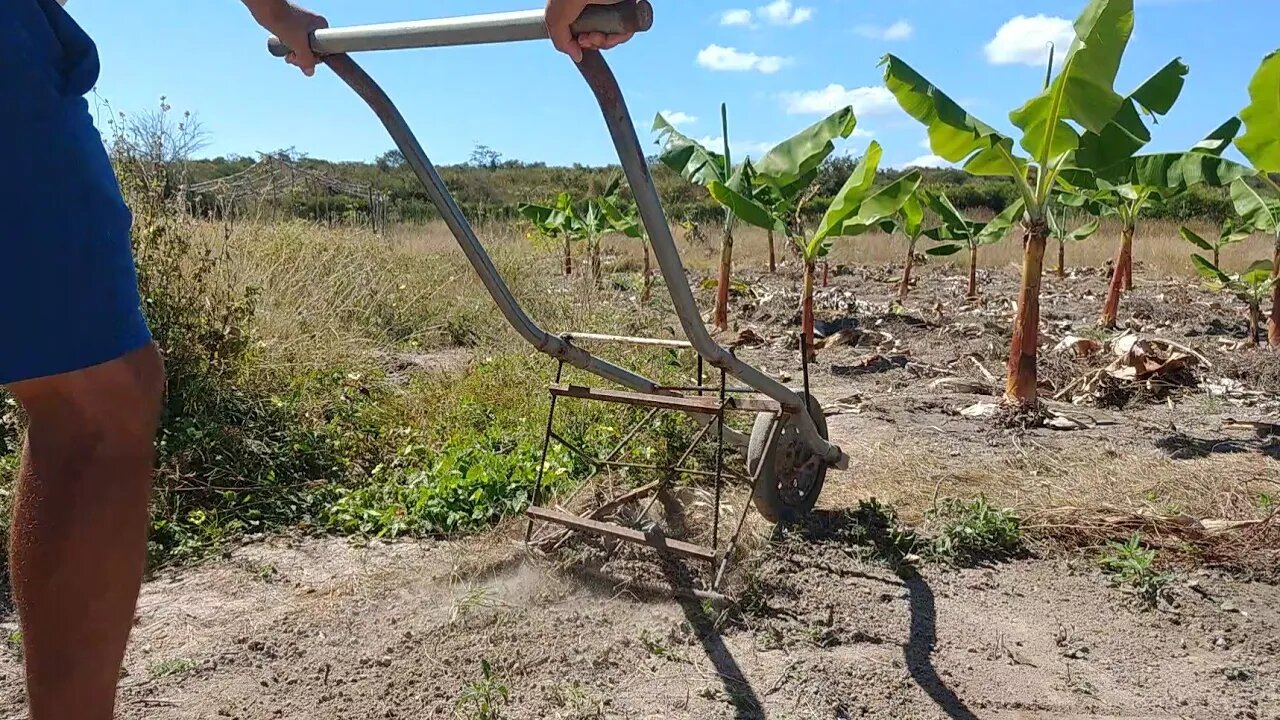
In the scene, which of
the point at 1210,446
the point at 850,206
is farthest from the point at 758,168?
the point at 1210,446

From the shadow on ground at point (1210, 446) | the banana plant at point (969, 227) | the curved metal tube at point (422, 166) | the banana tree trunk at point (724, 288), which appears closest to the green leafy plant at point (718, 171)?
the banana tree trunk at point (724, 288)

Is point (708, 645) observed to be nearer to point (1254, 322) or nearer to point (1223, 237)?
point (1254, 322)

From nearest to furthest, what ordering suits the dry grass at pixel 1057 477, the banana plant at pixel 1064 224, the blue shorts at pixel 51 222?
the blue shorts at pixel 51 222
the dry grass at pixel 1057 477
the banana plant at pixel 1064 224

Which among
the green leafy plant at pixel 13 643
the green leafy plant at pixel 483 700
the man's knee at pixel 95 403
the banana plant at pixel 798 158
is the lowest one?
the green leafy plant at pixel 13 643

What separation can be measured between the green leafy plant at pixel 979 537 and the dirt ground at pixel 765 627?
0.08m

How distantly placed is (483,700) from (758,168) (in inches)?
316

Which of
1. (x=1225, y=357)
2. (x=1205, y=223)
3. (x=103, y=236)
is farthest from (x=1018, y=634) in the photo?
(x=1205, y=223)

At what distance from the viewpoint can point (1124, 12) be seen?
491 centimetres

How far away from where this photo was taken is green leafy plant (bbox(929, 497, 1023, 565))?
315 cm

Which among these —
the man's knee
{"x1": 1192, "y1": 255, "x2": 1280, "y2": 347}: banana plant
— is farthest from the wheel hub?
{"x1": 1192, "y1": 255, "x2": 1280, "y2": 347}: banana plant

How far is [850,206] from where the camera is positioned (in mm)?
7707

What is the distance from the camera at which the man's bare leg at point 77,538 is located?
126cm

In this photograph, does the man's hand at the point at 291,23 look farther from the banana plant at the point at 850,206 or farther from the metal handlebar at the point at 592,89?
the banana plant at the point at 850,206

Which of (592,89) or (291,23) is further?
(291,23)
